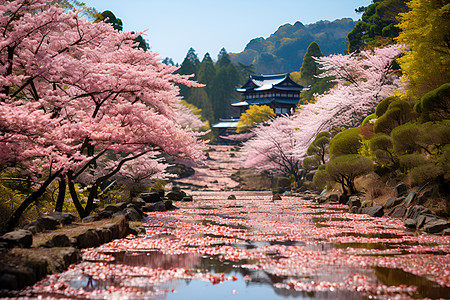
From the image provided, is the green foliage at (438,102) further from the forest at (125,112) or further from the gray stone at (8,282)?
the gray stone at (8,282)

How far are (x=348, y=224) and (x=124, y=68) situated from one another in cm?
923

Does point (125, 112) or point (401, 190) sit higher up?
point (125, 112)

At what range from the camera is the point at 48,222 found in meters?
11.2

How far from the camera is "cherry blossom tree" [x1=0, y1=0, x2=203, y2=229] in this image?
10.3 metres

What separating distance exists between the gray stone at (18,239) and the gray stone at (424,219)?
11.0m

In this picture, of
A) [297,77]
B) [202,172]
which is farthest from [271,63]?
[202,172]

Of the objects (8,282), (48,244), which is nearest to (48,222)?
(48,244)

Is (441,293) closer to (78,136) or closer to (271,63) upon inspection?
(78,136)

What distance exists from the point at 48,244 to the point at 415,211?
37.8 ft

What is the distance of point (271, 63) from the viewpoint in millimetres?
177375

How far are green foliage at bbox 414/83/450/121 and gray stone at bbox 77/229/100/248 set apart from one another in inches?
442

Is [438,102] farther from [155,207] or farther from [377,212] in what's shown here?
[155,207]

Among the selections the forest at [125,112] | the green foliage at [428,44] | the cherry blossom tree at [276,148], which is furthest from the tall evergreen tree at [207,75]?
the green foliage at [428,44]

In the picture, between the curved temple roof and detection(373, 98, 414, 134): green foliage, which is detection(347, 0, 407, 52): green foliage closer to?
detection(373, 98, 414, 134): green foliage
